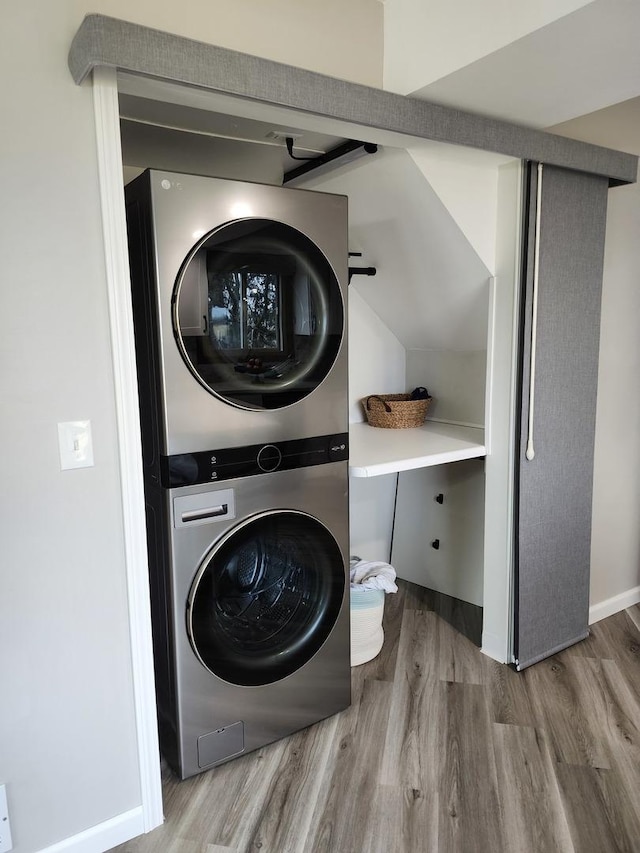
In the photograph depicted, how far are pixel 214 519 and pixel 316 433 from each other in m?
0.41

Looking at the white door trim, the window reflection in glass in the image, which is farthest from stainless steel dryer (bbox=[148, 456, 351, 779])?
the window reflection in glass

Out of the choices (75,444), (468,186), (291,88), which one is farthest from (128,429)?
(468,186)

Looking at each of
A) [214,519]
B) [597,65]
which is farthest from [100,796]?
[597,65]

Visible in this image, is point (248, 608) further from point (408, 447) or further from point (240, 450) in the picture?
point (408, 447)

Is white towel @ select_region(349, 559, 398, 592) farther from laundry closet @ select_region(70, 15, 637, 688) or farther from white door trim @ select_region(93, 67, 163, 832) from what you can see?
white door trim @ select_region(93, 67, 163, 832)

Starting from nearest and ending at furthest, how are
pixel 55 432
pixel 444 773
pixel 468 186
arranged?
1. pixel 55 432
2. pixel 444 773
3. pixel 468 186

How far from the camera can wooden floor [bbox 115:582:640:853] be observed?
5.58 ft

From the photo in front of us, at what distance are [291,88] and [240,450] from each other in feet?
3.09

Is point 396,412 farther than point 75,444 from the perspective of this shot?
Yes

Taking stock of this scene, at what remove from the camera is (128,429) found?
5.20 ft

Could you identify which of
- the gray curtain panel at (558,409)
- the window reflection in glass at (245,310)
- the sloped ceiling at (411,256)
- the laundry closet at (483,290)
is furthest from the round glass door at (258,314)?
the gray curtain panel at (558,409)

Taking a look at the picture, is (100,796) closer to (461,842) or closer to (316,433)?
(461,842)

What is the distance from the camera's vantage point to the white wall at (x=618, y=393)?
260 cm

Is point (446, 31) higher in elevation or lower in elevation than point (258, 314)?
higher
